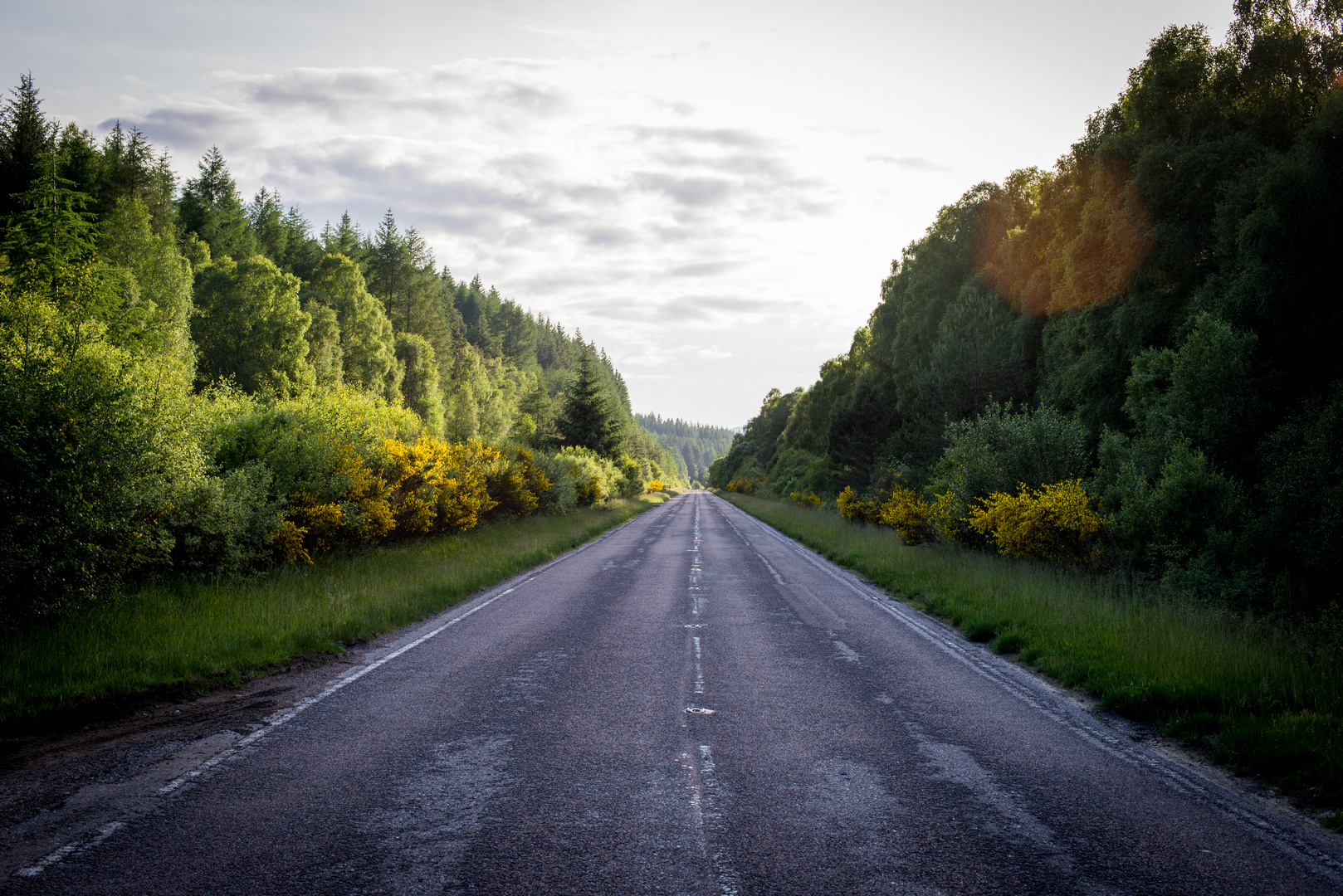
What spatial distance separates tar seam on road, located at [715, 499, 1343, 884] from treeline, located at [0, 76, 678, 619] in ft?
34.9

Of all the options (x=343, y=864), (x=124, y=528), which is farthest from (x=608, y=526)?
(x=343, y=864)

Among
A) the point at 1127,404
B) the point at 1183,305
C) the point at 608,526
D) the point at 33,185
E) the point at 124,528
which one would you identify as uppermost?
the point at 33,185

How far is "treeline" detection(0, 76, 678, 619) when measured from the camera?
8.22 m

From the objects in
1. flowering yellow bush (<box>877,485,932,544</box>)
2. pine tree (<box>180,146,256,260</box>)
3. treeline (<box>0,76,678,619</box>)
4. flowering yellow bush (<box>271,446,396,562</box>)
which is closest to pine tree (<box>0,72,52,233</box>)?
treeline (<box>0,76,678,619</box>)

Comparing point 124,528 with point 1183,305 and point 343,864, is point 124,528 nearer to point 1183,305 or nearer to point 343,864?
point 343,864

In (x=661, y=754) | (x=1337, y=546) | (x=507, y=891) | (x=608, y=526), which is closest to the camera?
(x=507, y=891)

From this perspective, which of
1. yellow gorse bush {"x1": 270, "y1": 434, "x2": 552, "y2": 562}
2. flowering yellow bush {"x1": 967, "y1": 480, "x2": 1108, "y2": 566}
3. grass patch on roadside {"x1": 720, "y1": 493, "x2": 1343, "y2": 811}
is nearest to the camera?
grass patch on roadside {"x1": 720, "y1": 493, "x2": 1343, "y2": 811}

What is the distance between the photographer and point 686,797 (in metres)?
4.62

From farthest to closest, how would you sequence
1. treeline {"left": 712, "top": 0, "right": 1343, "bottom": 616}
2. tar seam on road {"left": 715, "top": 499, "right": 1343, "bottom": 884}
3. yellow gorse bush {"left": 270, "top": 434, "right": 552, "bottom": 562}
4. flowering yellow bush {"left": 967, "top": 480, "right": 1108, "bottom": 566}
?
yellow gorse bush {"left": 270, "top": 434, "right": 552, "bottom": 562} < flowering yellow bush {"left": 967, "top": 480, "right": 1108, "bottom": 566} < treeline {"left": 712, "top": 0, "right": 1343, "bottom": 616} < tar seam on road {"left": 715, "top": 499, "right": 1343, "bottom": 884}

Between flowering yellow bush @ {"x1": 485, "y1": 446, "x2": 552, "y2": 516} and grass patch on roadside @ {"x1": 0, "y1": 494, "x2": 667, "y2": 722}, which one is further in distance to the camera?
flowering yellow bush @ {"x1": 485, "y1": 446, "x2": 552, "y2": 516}

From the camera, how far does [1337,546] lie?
11344 mm

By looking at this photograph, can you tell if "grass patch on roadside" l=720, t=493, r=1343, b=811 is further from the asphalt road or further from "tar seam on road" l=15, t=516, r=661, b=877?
"tar seam on road" l=15, t=516, r=661, b=877

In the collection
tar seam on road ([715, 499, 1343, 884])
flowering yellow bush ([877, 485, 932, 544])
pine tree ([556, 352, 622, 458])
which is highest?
pine tree ([556, 352, 622, 458])

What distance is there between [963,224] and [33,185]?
4491 centimetres
